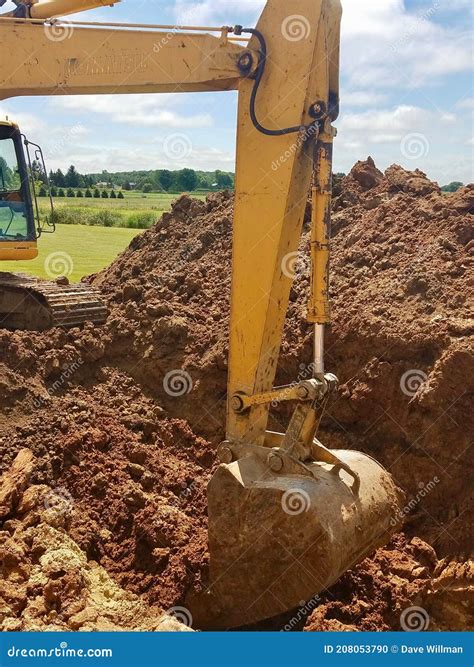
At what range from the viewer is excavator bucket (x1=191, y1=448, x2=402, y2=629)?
15.3 feet

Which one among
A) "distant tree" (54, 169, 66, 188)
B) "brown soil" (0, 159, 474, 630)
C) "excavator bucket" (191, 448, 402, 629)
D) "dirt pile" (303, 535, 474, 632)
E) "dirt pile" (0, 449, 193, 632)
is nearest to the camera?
"excavator bucket" (191, 448, 402, 629)

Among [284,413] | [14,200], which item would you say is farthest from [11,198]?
[284,413]

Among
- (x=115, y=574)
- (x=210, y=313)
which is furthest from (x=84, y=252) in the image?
(x=115, y=574)

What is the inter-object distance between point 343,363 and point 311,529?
3.16 meters

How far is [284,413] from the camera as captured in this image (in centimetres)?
768

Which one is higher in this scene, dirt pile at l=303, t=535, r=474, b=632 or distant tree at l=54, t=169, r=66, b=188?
distant tree at l=54, t=169, r=66, b=188

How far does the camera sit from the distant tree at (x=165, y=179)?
1237 inches

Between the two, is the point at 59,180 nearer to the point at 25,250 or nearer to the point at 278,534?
the point at 25,250

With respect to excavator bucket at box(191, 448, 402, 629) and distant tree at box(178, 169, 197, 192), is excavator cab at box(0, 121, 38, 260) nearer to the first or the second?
excavator bucket at box(191, 448, 402, 629)

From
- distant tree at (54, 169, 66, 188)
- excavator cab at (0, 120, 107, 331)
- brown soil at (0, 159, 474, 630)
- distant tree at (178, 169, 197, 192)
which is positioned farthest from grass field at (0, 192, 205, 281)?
brown soil at (0, 159, 474, 630)

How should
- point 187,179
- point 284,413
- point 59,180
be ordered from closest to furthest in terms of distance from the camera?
point 284,413 < point 59,180 < point 187,179

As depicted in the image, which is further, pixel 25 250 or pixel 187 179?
pixel 187 179

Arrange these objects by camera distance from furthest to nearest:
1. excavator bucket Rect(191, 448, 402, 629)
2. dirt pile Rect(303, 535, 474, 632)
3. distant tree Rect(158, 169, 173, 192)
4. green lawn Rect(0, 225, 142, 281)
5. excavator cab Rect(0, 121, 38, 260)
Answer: distant tree Rect(158, 169, 173, 192) → green lawn Rect(0, 225, 142, 281) → excavator cab Rect(0, 121, 38, 260) → dirt pile Rect(303, 535, 474, 632) → excavator bucket Rect(191, 448, 402, 629)

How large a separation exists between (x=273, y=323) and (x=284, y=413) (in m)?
2.82
